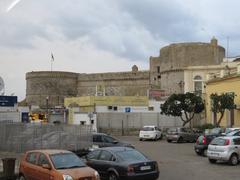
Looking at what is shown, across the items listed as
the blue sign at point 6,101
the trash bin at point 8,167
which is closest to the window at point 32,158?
the trash bin at point 8,167

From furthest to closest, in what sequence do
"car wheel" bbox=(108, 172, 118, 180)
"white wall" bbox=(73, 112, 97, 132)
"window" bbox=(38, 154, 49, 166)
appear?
"white wall" bbox=(73, 112, 97, 132) → "car wheel" bbox=(108, 172, 118, 180) → "window" bbox=(38, 154, 49, 166)

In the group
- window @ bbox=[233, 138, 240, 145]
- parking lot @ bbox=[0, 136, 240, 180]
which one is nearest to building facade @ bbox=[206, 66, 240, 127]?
parking lot @ bbox=[0, 136, 240, 180]

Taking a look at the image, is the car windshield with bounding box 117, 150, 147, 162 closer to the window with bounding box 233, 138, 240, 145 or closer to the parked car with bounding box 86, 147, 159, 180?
the parked car with bounding box 86, 147, 159, 180

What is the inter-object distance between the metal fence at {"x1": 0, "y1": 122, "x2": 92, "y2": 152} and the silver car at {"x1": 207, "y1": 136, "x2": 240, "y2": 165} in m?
7.86

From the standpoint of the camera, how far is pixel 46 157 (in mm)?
15883

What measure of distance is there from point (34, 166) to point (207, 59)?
74.8 m

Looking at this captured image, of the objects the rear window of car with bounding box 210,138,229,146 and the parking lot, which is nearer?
the parking lot

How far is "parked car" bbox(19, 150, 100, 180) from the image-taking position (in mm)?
14867

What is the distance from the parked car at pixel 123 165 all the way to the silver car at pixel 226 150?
8.24 m

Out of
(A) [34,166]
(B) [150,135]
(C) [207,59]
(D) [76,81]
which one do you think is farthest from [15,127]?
(D) [76,81]

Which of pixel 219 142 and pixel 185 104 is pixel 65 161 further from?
pixel 185 104

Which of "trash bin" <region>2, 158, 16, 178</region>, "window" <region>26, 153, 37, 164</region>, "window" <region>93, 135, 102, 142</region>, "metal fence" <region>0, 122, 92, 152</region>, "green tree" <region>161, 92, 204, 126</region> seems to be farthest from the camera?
"green tree" <region>161, 92, 204, 126</region>

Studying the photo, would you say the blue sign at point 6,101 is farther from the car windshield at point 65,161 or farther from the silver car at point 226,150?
the car windshield at point 65,161

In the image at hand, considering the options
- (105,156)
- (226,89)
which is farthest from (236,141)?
(226,89)
